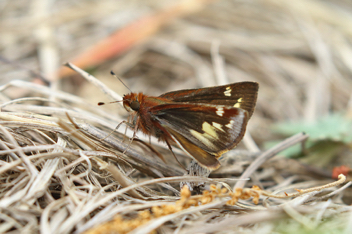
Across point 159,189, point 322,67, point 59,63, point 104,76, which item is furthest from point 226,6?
point 159,189

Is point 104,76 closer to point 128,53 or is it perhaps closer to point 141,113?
point 128,53

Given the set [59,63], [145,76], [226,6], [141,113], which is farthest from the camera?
[226,6]

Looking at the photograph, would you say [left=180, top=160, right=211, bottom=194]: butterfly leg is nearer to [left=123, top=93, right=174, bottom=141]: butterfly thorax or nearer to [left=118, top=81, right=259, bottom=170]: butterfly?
[left=118, top=81, right=259, bottom=170]: butterfly

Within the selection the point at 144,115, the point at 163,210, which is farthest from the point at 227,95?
the point at 163,210

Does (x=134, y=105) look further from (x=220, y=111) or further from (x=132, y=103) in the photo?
(x=220, y=111)

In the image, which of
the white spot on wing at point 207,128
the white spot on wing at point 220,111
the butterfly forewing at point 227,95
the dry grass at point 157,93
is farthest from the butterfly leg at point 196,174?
the butterfly forewing at point 227,95

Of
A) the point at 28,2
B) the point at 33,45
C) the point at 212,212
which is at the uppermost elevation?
the point at 28,2
